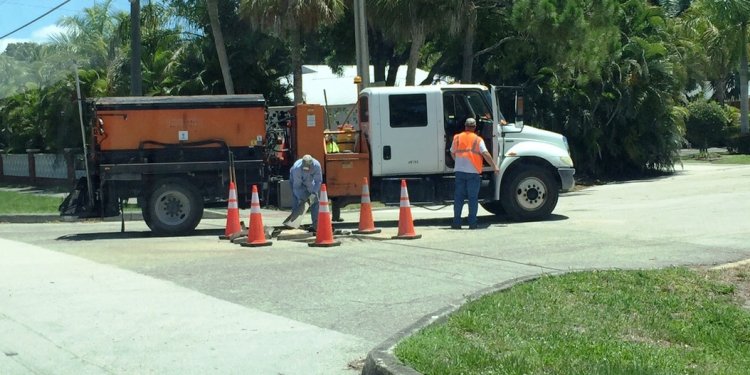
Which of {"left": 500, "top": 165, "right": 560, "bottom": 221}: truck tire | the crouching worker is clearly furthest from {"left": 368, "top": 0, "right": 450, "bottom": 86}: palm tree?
the crouching worker

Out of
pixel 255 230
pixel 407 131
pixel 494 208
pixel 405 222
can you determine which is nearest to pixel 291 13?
pixel 407 131

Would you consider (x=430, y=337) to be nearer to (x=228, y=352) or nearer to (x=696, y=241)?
(x=228, y=352)

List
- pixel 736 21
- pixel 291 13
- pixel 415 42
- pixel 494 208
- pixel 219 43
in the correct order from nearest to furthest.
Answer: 1. pixel 494 208
2. pixel 291 13
3. pixel 415 42
4. pixel 219 43
5. pixel 736 21

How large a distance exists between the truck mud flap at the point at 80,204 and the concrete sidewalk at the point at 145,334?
15.8 feet

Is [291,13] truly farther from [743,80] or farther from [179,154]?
[743,80]

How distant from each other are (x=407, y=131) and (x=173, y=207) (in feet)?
13.6

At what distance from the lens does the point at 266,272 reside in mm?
11000

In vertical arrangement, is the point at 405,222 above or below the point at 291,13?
below

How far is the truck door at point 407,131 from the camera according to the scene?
1557 centimetres

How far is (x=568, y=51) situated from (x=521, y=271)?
14035 millimetres

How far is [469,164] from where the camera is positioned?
583 inches

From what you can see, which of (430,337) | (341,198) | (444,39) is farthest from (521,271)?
(444,39)

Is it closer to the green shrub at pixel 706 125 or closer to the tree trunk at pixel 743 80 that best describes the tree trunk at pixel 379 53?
the tree trunk at pixel 743 80

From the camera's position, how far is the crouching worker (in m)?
14.0
